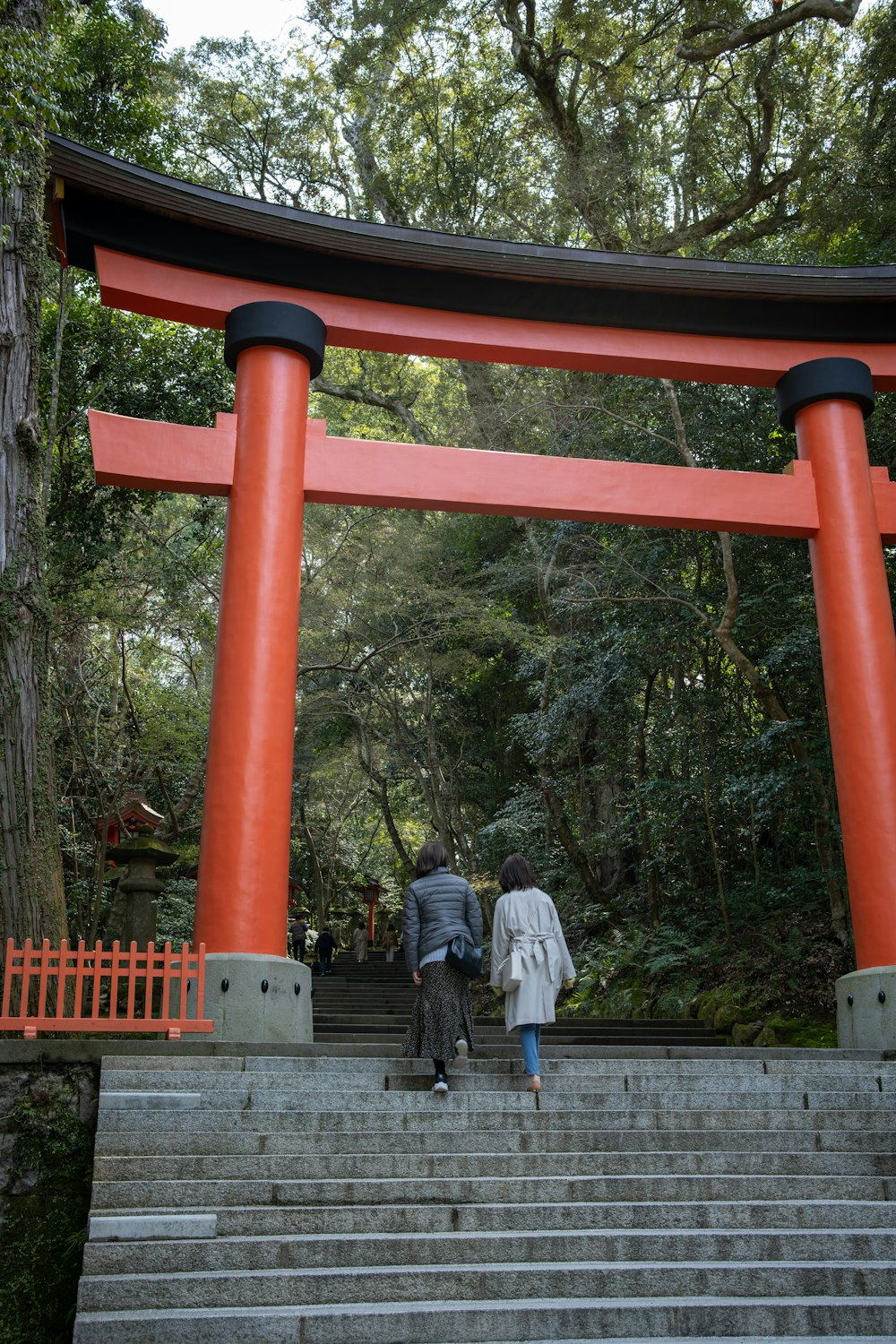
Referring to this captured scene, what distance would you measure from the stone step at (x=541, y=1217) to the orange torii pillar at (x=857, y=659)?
10.8 feet

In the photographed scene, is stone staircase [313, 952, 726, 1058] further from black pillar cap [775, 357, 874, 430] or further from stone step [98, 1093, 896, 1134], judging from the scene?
black pillar cap [775, 357, 874, 430]

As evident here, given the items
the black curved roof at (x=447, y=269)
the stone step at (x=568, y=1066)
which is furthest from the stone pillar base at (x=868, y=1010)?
the black curved roof at (x=447, y=269)

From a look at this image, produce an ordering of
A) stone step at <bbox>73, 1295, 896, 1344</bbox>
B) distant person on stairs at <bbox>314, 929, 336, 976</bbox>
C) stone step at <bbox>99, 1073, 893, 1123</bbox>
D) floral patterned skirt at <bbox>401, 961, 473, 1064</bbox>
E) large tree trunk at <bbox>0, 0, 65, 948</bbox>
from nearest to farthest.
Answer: stone step at <bbox>73, 1295, 896, 1344</bbox>
stone step at <bbox>99, 1073, 893, 1123</bbox>
floral patterned skirt at <bbox>401, 961, 473, 1064</bbox>
large tree trunk at <bbox>0, 0, 65, 948</bbox>
distant person on stairs at <bbox>314, 929, 336, 976</bbox>

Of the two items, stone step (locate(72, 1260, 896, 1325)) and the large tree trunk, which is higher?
the large tree trunk

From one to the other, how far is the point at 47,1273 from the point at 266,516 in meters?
4.95

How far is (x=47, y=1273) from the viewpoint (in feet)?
14.8

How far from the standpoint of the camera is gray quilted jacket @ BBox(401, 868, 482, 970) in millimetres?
5660

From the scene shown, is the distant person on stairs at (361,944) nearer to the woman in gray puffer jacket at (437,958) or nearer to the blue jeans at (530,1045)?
the woman in gray puffer jacket at (437,958)

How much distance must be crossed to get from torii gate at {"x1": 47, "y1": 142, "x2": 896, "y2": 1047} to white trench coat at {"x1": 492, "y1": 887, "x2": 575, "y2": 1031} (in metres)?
1.89

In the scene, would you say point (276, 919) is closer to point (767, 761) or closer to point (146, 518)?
point (767, 761)

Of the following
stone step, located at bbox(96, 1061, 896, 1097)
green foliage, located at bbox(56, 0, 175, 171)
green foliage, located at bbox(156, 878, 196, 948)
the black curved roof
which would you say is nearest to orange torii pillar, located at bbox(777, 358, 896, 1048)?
the black curved roof

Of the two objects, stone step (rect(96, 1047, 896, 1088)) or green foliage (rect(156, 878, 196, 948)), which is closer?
stone step (rect(96, 1047, 896, 1088))

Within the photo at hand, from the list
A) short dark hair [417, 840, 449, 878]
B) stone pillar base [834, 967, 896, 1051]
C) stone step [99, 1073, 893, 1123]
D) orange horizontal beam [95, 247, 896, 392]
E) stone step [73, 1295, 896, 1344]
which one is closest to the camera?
stone step [73, 1295, 896, 1344]

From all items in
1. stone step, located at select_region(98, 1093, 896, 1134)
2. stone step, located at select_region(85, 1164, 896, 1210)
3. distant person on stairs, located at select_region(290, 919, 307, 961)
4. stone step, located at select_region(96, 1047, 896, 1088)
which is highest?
distant person on stairs, located at select_region(290, 919, 307, 961)
